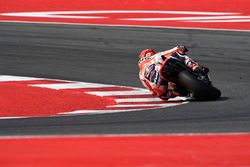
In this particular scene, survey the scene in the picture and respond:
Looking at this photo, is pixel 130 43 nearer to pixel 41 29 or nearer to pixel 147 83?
pixel 41 29

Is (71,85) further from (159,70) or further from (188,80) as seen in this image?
(188,80)

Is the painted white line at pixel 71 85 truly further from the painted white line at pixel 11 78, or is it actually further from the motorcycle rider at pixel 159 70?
the motorcycle rider at pixel 159 70

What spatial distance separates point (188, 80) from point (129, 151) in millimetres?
4686

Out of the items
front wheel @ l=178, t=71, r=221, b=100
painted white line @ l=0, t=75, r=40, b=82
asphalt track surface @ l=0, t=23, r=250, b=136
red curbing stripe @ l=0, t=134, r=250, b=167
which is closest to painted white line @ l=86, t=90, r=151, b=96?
asphalt track surface @ l=0, t=23, r=250, b=136

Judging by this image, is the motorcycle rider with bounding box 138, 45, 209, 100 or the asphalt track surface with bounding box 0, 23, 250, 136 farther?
the motorcycle rider with bounding box 138, 45, 209, 100

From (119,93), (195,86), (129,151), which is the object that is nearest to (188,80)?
(195,86)

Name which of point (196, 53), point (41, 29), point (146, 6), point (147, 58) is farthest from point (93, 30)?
point (147, 58)

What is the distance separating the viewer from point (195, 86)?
13.4 meters

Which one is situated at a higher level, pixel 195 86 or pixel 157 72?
pixel 157 72

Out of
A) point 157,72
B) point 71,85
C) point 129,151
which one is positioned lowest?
point 129,151

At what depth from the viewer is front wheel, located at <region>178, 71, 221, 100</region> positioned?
13.4 metres

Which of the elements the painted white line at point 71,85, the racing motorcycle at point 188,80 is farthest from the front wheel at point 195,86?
the painted white line at point 71,85

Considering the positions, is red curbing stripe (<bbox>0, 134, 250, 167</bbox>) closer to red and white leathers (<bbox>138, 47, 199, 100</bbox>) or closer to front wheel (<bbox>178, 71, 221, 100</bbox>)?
front wheel (<bbox>178, 71, 221, 100</bbox>)

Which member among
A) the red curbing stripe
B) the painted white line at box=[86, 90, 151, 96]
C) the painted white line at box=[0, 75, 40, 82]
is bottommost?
the red curbing stripe
